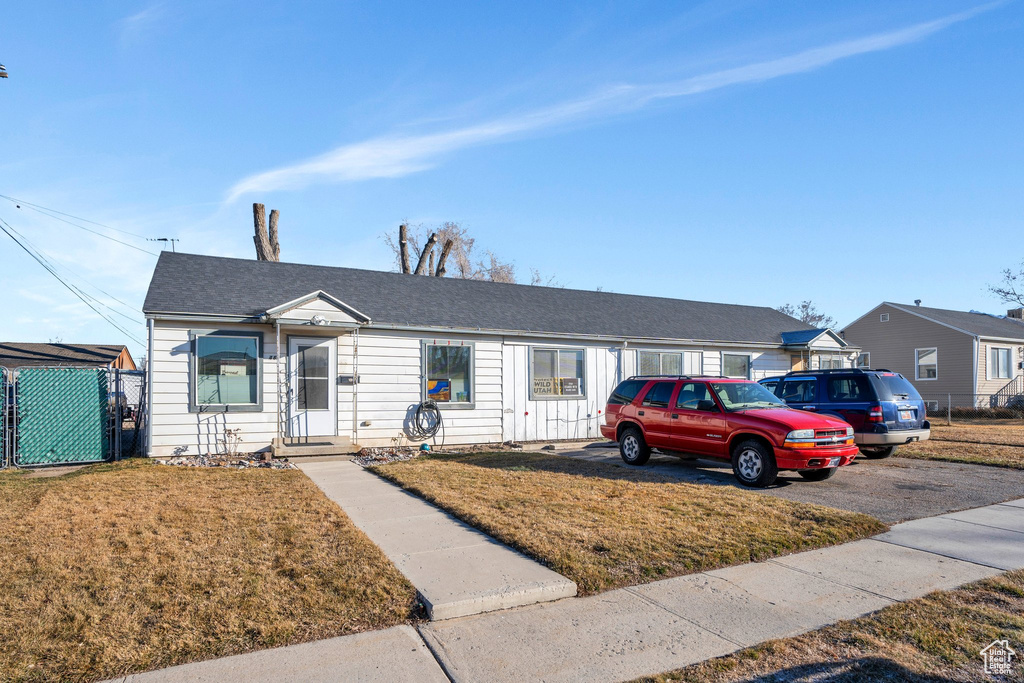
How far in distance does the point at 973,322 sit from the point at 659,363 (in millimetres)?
22999

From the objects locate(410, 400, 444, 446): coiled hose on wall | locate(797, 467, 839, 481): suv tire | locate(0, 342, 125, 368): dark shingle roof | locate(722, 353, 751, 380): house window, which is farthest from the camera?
locate(0, 342, 125, 368): dark shingle roof

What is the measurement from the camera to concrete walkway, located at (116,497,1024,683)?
149 inches

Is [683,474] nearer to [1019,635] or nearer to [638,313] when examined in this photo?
[1019,635]

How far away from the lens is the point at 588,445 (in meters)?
15.8

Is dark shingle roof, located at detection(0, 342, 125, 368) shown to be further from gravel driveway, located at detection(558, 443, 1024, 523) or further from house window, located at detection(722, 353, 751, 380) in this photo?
gravel driveway, located at detection(558, 443, 1024, 523)

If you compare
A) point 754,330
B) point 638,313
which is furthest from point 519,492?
point 754,330

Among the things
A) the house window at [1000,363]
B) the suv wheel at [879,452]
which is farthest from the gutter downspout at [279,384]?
the house window at [1000,363]

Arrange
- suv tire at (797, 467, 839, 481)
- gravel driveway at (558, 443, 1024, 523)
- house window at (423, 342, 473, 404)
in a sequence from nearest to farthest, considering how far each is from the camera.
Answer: gravel driveway at (558, 443, 1024, 523) < suv tire at (797, 467, 839, 481) < house window at (423, 342, 473, 404)

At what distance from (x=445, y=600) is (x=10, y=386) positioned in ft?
36.7

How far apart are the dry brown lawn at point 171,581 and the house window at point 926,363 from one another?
30387 millimetres

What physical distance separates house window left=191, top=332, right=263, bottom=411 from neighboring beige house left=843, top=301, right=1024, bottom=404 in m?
28.7

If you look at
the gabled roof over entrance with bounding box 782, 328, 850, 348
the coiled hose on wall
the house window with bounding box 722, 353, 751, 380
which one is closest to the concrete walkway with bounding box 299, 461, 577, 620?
the coiled hose on wall

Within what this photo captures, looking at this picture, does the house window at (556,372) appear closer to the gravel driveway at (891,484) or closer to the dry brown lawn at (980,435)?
the gravel driveway at (891,484)

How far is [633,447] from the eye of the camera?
12.3m
